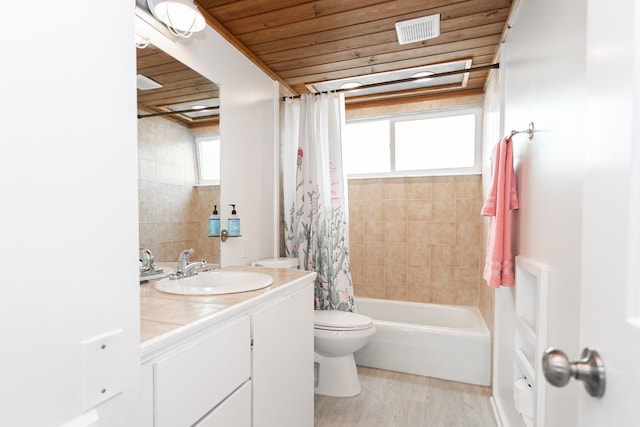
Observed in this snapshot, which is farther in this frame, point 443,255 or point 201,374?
point 443,255

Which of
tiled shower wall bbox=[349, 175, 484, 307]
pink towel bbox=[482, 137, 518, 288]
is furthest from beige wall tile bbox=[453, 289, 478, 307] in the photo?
pink towel bbox=[482, 137, 518, 288]

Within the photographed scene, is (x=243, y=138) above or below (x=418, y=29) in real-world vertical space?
below

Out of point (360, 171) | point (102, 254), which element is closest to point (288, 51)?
point (360, 171)

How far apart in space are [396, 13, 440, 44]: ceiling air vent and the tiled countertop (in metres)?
1.58

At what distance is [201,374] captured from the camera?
3.12 feet

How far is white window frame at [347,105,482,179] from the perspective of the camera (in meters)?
2.87

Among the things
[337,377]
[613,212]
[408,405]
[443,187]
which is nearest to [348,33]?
[443,187]

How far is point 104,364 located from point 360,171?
289 centimetres

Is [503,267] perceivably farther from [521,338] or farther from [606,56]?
[606,56]

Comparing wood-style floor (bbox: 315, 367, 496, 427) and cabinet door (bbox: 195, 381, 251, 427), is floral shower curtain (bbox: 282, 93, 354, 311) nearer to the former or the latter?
wood-style floor (bbox: 315, 367, 496, 427)

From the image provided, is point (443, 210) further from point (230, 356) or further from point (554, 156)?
point (230, 356)

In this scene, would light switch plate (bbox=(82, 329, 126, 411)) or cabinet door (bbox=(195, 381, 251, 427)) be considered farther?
cabinet door (bbox=(195, 381, 251, 427))

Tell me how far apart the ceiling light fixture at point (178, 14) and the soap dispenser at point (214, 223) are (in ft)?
2.96

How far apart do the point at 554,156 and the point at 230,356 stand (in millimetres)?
1298
